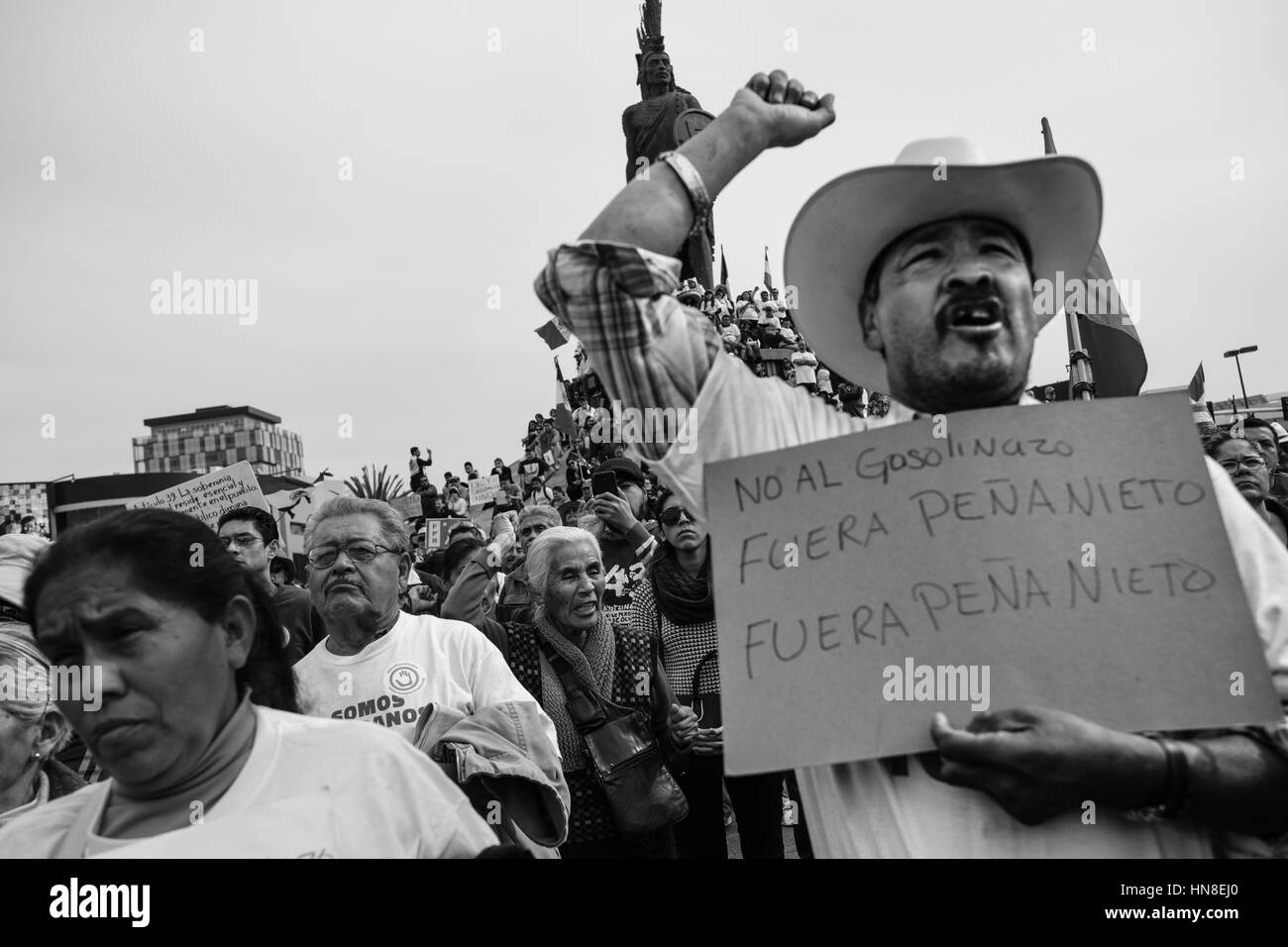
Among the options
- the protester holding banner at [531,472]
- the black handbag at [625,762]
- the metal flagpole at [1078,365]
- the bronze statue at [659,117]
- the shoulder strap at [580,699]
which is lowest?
the black handbag at [625,762]

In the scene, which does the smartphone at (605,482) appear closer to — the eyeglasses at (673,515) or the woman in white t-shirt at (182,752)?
the eyeglasses at (673,515)

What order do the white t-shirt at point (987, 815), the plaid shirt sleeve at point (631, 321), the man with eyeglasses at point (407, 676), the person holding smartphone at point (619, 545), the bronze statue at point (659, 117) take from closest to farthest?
the white t-shirt at point (987, 815) → the plaid shirt sleeve at point (631, 321) → the man with eyeglasses at point (407, 676) → the person holding smartphone at point (619, 545) → the bronze statue at point (659, 117)

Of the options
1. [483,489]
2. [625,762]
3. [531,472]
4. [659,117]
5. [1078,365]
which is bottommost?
[625,762]

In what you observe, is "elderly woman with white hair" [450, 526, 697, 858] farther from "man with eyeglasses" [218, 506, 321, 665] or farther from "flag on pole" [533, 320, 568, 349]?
"flag on pole" [533, 320, 568, 349]

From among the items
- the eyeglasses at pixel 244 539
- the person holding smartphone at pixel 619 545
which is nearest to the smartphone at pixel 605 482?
the person holding smartphone at pixel 619 545

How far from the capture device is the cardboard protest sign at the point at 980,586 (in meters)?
1.42

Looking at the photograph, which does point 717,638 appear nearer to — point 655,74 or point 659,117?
point 659,117

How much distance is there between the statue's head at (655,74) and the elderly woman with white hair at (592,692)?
85.0 feet

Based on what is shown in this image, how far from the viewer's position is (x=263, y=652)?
188 cm

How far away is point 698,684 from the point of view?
432cm

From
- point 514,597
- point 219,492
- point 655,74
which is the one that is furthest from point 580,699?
point 655,74

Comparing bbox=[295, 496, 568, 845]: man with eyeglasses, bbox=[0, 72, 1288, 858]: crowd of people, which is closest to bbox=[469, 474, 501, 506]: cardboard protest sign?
bbox=[295, 496, 568, 845]: man with eyeglasses

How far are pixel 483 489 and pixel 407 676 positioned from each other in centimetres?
1682
